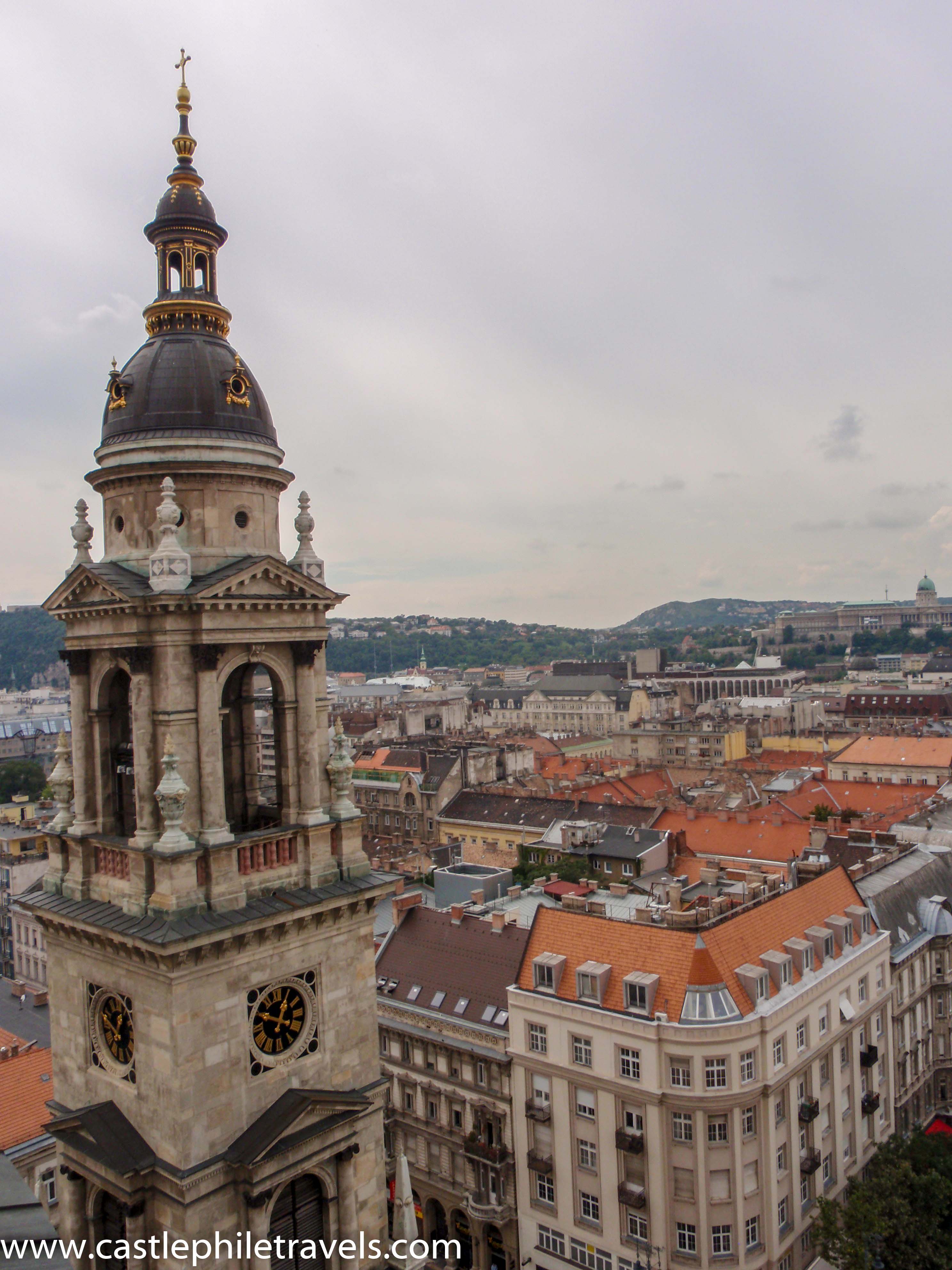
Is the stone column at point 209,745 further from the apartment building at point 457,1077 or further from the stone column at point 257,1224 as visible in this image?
the apartment building at point 457,1077

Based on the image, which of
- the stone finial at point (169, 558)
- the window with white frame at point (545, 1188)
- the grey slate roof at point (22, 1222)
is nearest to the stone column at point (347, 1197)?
the grey slate roof at point (22, 1222)

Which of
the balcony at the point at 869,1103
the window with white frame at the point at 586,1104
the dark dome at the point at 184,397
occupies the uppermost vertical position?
the dark dome at the point at 184,397

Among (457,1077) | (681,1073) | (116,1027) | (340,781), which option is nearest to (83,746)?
(340,781)

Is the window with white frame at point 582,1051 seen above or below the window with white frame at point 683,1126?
above

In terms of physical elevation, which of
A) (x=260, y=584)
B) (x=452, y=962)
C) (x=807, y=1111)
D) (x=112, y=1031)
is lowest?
(x=807, y=1111)

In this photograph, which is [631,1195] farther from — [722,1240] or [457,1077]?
[457,1077]

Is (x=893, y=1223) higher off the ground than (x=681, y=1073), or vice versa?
(x=681, y=1073)

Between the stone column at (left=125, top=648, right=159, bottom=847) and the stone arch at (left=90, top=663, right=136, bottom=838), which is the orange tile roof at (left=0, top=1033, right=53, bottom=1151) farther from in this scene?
the stone column at (left=125, top=648, right=159, bottom=847)
